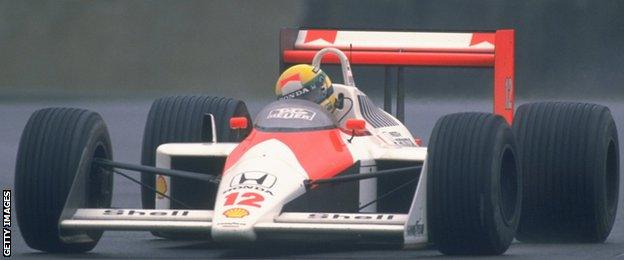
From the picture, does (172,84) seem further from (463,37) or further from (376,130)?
(376,130)

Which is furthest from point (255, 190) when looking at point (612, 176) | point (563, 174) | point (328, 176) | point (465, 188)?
point (612, 176)

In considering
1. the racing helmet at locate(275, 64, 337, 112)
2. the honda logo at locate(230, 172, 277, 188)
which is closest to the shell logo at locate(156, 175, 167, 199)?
the racing helmet at locate(275, 64, 337, 112)

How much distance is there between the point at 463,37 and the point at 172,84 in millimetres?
9476

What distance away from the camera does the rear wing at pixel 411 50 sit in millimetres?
11531

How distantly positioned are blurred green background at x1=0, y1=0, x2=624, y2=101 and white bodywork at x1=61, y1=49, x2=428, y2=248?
11.2 metres

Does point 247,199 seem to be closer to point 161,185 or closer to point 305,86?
point 161,185

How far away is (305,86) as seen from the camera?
10086mm

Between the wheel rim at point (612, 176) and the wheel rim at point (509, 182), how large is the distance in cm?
128

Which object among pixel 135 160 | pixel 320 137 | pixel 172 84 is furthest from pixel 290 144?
pixel 172 84

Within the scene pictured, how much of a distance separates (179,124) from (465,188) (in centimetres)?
225

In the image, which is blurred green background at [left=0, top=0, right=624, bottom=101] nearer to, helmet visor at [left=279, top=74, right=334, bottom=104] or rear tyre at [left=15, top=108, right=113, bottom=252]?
helmet visor at [left=279, top=74, right=334, bottom=104]

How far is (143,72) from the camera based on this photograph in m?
22.0

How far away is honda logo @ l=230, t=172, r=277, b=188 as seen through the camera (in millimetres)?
8984

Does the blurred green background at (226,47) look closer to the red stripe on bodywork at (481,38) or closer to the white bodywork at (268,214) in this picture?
the red stripe on bodywork at (481,38)
